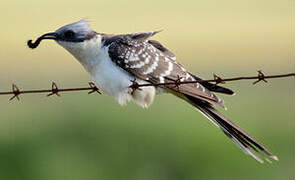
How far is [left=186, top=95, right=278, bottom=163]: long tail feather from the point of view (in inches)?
271

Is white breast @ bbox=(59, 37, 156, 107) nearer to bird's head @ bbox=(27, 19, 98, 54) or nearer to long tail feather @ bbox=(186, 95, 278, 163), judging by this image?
bird's head @ bbox=(27, 19, 98, 54)

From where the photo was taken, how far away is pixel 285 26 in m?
24.4

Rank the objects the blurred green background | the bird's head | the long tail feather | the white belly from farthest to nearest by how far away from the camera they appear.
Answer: the blurred green background < the bird's head < the white belly < the long tail feather

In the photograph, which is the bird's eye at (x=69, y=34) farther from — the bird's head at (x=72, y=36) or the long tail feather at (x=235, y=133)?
the long tail feather at (x=235, y=133)

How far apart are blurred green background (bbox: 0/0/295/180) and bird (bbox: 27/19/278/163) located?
11.0 ft

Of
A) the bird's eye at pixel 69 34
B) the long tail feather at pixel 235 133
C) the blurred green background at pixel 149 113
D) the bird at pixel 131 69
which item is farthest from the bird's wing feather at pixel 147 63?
the blurred green background at pixel 149 113

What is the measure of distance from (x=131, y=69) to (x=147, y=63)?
7.9 inches

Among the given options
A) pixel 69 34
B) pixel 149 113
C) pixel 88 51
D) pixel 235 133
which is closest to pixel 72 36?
pixel 69 34

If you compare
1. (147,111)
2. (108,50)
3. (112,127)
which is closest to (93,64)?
(108,50)

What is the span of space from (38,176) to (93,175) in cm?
68

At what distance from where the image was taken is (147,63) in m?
7.50

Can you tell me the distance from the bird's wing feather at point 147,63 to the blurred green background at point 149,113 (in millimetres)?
3300

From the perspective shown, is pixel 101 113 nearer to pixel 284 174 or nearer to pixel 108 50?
pixel 284 174

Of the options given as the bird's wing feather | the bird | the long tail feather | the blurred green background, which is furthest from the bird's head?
the blurred green background
